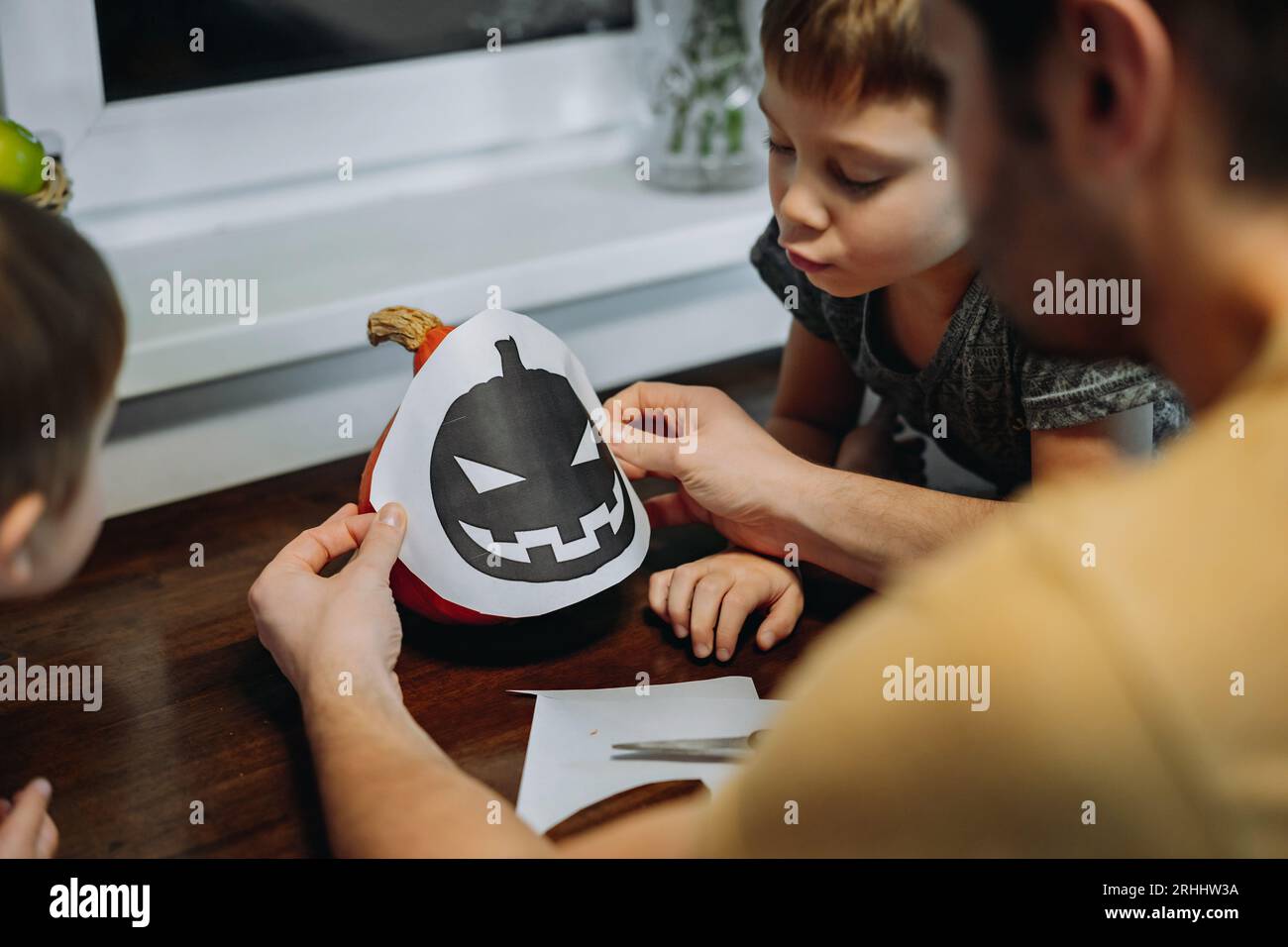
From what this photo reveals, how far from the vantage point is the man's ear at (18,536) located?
623 mm

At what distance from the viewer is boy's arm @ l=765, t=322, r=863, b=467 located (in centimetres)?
122

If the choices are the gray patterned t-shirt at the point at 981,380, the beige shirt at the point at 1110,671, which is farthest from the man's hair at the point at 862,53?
the beige shirt at the point at 1110,671

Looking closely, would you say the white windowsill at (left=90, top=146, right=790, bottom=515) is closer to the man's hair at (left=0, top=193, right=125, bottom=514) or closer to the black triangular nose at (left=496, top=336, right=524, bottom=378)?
the black triangular nose at (left=496, top=336, right=524, bottom=378)

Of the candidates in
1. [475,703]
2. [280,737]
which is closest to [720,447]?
[475,703]

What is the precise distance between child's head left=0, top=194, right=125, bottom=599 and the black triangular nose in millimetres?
269

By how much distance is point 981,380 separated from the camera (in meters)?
1.05

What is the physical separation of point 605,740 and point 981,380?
465 millimetres

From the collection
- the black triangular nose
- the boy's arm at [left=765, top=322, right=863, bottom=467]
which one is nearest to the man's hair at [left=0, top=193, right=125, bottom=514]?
the black triangular nose

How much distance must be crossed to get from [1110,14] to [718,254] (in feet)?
3.57

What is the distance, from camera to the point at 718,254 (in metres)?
1.53

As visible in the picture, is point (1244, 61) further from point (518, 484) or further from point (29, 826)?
point (29, 826)

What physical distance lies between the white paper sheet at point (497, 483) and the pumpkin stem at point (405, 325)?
0.04m

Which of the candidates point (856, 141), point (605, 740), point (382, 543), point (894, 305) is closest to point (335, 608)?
point (382, 543)

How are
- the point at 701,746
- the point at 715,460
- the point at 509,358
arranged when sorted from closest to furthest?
1. the point at 701,746
2. the point at 509,358
3. the point at 715,460
